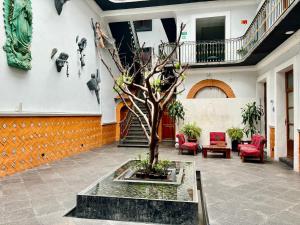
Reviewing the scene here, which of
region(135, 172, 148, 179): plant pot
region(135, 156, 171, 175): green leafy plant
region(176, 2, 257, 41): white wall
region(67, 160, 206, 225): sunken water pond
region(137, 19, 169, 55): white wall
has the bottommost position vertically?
region(67, 160, 206, 225): sunken water pond

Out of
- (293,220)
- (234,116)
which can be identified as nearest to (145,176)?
(293,220)

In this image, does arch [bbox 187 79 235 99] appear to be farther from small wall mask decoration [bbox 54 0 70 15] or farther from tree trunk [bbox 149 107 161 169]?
tree trunk [bbox 149 107 161 169]

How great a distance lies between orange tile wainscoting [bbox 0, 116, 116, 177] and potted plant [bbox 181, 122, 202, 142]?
4.00 m

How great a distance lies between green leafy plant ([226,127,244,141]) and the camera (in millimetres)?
8945

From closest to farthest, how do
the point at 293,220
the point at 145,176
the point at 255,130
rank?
the point at 293,220 < the point at 145,176 < the point at 255,130

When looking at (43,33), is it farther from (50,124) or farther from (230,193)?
(230,193)

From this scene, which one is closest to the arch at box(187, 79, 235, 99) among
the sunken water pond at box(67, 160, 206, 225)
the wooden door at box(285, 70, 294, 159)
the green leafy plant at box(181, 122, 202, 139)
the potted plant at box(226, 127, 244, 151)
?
the green leafy plant at box(181, 122, 202, 139)

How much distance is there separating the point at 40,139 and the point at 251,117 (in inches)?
299

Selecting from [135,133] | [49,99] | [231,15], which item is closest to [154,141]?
[49,99]

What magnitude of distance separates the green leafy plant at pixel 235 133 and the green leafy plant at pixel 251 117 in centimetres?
32

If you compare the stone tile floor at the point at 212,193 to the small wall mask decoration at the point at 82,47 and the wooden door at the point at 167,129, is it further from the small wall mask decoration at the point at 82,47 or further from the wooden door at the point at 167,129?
the wooden door at the point at 167,129

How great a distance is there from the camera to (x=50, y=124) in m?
6.79

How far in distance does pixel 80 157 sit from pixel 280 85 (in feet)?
23.2

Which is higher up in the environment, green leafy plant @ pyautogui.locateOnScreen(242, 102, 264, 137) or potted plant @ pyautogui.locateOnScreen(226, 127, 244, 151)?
green leafy plant @ pyautogui.locateOnScreen(242, 102, 264, 137)
